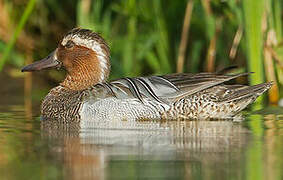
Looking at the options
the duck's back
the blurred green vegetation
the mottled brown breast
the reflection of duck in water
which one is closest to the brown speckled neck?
the mottled brown breast

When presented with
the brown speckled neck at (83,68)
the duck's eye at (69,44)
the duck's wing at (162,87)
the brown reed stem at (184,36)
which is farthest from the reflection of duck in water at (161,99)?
the brown reed stem at (184,36)

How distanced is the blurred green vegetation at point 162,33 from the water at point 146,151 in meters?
1.34

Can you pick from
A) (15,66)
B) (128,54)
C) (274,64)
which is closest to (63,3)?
(15,66)

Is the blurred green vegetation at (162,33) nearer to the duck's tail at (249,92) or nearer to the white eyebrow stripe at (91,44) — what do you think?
the duck's tail at (249,92)

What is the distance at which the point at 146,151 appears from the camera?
4.99 m

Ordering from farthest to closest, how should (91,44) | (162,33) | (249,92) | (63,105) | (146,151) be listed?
1. (162,33)
2. (91,44)
3. (63,105)
4. (249,92)
5. (146,151)

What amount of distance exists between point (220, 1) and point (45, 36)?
297cm

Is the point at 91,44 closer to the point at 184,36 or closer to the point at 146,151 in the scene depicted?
the point at 184,36

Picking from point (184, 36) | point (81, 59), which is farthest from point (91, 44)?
point (184, 36)

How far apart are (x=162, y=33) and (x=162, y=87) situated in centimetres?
202

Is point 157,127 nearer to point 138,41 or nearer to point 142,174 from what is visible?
point 142,174

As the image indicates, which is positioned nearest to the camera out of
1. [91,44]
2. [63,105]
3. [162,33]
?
[63,105]

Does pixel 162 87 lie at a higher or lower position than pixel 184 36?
lower

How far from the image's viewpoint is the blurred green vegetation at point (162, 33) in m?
8.05
